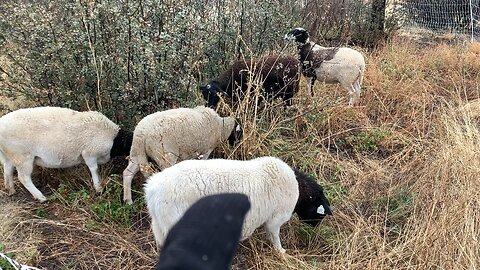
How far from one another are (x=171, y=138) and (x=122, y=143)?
1.89 feet

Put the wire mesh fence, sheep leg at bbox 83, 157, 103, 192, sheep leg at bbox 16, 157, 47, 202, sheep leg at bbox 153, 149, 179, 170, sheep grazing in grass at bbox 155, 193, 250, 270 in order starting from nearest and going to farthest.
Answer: sheep grazing in grass at bbox 155, 193, 250, 270, sheep leg at bbox 153, 149, 179, 170, sheep leg at bbox 16, 157, 47, 202, sheep leg at bbox 83, 157, 103, 192, the wire mesh fence

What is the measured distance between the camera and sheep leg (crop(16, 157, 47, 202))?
13.3ft

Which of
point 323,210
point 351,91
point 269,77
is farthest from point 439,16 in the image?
point 323,210

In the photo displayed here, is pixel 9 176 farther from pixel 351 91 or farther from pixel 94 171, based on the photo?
pixel 351 91

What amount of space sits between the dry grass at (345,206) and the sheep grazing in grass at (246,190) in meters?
0.26

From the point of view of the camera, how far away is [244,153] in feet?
13.9

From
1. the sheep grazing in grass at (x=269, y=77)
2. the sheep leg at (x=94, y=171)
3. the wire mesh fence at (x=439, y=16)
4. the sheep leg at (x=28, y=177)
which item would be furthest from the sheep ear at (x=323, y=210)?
the wire mesh fence at (x=439, y=16)

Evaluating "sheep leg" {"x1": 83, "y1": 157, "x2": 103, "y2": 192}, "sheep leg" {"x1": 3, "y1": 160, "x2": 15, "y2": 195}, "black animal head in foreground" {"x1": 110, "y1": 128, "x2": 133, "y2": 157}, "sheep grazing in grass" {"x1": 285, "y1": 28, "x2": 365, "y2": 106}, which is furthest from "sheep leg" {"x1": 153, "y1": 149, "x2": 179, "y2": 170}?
"sheep grazing in grass" {"x1": 285, "y1": 28, "x2": 365, "y2": 106}

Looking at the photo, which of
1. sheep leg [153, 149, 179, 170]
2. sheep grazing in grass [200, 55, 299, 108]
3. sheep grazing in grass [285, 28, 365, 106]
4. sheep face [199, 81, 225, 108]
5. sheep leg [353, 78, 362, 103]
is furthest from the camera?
sheep leg [353, 78, 362, 103]

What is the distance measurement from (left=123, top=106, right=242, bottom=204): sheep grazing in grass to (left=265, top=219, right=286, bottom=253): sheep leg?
0.94 m

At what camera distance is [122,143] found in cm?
429

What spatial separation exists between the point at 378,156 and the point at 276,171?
2056 millimetres

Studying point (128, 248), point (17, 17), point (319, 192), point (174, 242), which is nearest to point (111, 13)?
point (17, 17)

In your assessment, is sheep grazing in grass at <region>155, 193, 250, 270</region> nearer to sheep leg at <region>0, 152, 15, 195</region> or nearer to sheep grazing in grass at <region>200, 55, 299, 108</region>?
sheep leg at <region>0, 152, 15, 195</region>
